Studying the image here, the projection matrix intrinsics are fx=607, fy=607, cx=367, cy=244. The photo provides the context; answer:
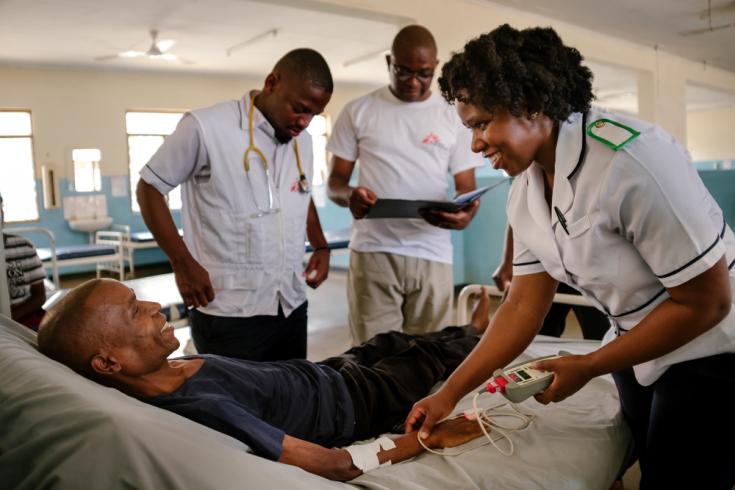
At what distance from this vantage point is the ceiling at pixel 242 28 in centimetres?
598

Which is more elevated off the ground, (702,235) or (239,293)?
(702,235)

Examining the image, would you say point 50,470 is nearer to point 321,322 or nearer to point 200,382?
point 200,382

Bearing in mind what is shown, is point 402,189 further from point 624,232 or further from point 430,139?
point 624,232

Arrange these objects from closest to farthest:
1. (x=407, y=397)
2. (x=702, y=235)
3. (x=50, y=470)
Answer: (x=50, y=470) < (x=702, y=235) < (x=407, y=397)

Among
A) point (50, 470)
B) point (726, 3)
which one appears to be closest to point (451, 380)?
point (50, 470)

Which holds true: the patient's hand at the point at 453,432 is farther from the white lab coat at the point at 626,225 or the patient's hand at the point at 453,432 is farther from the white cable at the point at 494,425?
the white lab coat at the point at 626,225

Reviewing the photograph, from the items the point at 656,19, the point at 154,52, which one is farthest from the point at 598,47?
the point at 154,52

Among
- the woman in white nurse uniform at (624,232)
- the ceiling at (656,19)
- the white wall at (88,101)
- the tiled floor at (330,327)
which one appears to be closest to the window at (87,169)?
the white wall at (88,101)

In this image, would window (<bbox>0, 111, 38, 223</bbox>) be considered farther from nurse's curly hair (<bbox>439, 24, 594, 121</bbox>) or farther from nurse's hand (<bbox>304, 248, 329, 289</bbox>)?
nurse's curly hair (<bbox>439, 24, 594, 121</bbox>)

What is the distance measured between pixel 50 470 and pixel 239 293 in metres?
1.09

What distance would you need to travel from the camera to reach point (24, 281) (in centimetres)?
260

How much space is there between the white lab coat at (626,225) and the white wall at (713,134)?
57.7 ft

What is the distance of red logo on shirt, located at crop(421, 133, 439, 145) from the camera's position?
8.76 ft

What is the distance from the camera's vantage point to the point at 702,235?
1137mm
